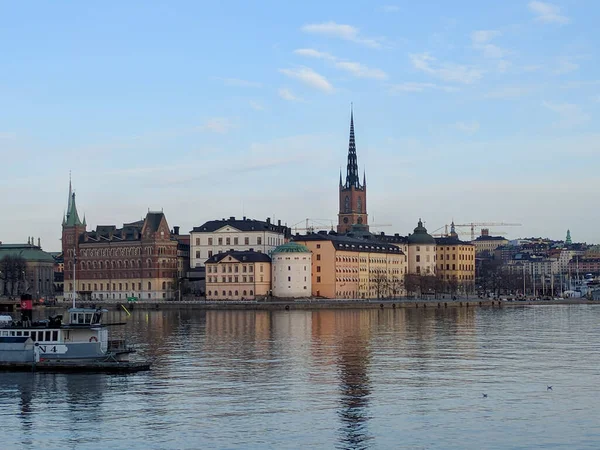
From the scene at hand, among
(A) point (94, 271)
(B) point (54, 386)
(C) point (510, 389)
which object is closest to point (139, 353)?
(B) point (54, 386)

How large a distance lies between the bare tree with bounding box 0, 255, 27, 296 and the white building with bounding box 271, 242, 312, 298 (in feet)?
166

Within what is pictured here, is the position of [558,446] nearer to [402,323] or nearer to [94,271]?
[402,323]

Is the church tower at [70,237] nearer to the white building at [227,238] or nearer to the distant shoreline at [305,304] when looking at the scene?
the distant shoreline at [305,304]

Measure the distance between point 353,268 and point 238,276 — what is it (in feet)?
68.8

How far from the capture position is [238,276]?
163 m

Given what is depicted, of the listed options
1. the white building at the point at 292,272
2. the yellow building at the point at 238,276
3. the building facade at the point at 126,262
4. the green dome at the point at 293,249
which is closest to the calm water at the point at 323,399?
the white building at the point at 292,272

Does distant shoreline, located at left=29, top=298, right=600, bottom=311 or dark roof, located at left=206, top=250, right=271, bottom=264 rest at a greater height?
dark roof, located at left=206, top=250, right=271, bottom=264

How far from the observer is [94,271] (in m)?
179

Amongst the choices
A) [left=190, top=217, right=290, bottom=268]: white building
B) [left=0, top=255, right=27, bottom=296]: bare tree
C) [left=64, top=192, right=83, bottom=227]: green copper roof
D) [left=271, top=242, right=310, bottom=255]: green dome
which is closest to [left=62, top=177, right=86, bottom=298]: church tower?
[left=64, top=192, right=83, bottom=227]: green copper roof

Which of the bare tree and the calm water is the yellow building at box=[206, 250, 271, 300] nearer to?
the bare tree

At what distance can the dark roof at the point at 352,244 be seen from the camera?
171m

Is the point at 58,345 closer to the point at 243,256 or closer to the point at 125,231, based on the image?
the point at 243,256

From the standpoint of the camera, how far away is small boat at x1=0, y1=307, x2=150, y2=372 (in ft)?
174

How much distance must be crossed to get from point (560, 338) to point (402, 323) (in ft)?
79.3
